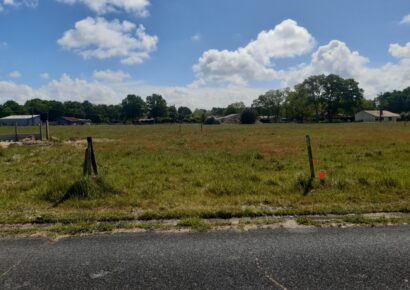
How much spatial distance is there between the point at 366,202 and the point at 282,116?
399ft

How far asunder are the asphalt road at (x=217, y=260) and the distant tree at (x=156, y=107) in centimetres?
13189

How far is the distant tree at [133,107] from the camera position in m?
133

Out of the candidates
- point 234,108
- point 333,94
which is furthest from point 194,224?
point 234,108

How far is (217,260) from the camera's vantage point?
3875 mm

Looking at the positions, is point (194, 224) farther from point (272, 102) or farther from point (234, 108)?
point (234, 108)

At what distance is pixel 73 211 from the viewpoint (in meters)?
6.23

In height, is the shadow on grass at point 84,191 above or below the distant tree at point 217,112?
below

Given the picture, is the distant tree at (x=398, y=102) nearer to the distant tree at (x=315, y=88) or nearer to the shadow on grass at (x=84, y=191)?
the distant tree at (x=315, y=88)

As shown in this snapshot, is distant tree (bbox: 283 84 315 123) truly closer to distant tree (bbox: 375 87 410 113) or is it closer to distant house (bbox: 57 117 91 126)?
distant tree (bbox: 375 87 410 113)

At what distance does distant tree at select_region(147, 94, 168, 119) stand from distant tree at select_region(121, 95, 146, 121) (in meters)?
2.89

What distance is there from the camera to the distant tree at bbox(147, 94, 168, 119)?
134 meters

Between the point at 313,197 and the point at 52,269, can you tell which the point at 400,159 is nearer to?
the point at 313,197

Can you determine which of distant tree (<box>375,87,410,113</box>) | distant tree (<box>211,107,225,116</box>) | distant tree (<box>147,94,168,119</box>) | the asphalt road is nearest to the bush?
distant tree (<box>147,94,168,119</box>)

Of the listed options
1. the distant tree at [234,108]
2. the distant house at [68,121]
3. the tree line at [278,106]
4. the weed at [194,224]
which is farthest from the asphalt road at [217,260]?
the distant tree at [234,108]
